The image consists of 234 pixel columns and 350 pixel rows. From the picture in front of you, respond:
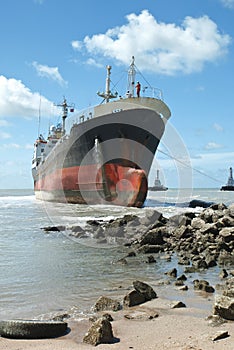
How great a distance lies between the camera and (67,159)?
2795 centimetres

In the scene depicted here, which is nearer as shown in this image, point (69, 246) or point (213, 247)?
point (213, 247)

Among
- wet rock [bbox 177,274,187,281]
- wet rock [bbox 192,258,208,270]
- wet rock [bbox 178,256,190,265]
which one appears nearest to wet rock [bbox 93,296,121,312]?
wet rock [bbox 177,274,187,281]

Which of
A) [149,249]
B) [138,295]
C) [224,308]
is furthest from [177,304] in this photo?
[149,249]

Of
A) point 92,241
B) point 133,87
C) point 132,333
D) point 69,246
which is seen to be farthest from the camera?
point 133,87

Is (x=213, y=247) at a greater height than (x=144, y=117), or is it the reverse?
(x=144, y=117)

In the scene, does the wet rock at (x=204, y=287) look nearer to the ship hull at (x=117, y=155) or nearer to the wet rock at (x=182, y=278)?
the wet rock at (x=182, y=278)

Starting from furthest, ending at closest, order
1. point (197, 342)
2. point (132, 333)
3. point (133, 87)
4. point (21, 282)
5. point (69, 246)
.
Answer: point (133, 87) → point (69, 246) → point (21, 282) → point (132, 333) → point (197, 342)

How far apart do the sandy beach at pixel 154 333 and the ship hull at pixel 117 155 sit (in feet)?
57.6

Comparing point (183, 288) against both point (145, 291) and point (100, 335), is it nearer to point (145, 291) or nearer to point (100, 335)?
point (145, 291)

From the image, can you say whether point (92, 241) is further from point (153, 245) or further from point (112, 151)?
point (112, 151)

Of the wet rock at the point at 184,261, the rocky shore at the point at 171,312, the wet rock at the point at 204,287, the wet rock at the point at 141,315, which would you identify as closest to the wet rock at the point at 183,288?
the rocky shore at the point at 171,312

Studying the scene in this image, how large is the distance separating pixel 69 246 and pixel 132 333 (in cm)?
736

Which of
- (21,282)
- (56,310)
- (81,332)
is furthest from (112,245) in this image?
(81,332)

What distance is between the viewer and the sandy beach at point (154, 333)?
3.65 meters
